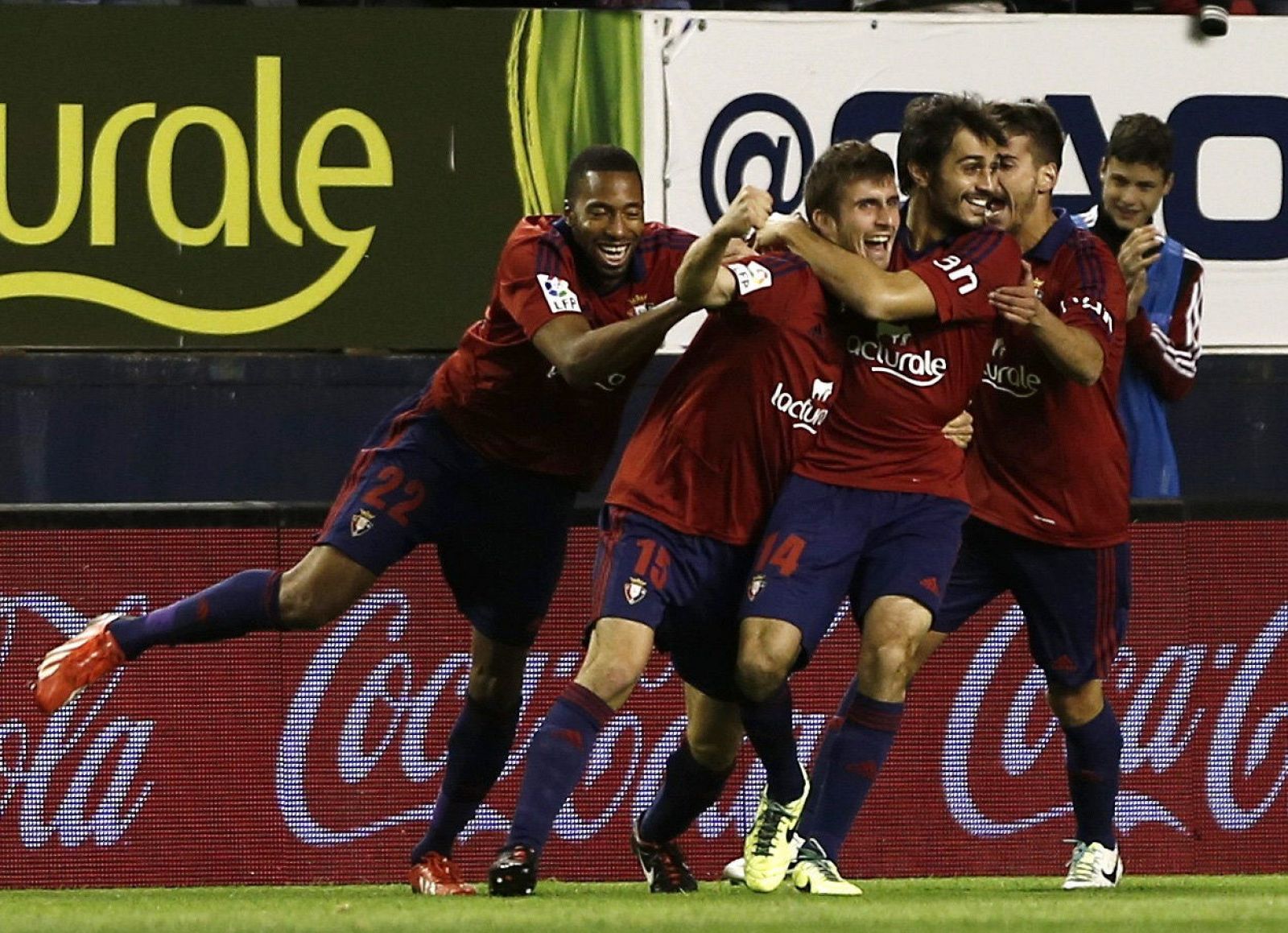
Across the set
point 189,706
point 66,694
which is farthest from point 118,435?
point 66,694

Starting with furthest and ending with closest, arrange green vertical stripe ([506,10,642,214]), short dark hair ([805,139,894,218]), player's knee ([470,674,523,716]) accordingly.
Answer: green vertical stripe ([506,10,642,214])
player's knee ([470,674,523,716])
short dark hair ([805,139,894,218])

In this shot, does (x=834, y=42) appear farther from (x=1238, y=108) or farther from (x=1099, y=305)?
(x=1099, y=305)

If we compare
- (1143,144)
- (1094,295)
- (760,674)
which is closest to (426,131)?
(1143,144)

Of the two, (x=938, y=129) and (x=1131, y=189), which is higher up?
(x=938, y=129)

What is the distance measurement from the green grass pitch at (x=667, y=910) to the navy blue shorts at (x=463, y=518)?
0.82 m

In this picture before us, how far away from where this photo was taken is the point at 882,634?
21.8 feet

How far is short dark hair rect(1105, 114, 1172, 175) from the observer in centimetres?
789

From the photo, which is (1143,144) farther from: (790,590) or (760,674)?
(760,674)

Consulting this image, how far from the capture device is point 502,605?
286 inches

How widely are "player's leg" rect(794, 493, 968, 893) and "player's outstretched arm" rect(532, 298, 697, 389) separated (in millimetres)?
772

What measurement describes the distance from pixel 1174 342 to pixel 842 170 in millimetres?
2022

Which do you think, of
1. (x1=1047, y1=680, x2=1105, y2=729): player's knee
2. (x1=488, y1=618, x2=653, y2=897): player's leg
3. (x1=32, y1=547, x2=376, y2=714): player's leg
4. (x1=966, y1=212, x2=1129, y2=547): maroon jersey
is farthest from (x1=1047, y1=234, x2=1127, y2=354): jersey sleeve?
(x1=32, y1=547, x2=376, y2=714): player's leg

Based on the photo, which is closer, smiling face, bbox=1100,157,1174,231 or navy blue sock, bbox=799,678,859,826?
navy blue sock, bbox=799,678,859,826

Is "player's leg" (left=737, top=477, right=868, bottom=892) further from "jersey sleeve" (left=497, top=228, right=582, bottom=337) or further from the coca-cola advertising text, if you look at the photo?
the coca-cola advertising text
